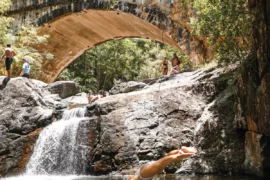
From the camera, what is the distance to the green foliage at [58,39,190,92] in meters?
22.9

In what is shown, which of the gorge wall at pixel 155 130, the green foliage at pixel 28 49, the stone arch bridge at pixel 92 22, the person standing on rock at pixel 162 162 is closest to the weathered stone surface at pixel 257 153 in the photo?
the gorge wall at pixel 155 130

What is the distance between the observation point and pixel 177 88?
8.64m

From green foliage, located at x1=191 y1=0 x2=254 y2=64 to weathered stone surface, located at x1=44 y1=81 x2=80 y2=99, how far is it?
605 cm

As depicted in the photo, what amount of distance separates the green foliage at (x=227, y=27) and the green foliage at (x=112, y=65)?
14.3 m

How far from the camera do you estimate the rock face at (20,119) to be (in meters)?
9.29

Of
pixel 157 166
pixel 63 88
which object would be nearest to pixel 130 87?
pixel 63 88

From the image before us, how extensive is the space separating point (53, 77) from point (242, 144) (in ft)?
42.1

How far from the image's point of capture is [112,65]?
23031 mm

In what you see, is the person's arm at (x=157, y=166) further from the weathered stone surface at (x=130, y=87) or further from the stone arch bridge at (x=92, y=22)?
the stone arch bridge at (x=92, y=22)

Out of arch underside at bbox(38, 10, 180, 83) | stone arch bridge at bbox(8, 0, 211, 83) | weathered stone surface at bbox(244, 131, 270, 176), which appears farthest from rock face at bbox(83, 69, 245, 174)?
arch underside at bbox(38, 10, 180, 83)

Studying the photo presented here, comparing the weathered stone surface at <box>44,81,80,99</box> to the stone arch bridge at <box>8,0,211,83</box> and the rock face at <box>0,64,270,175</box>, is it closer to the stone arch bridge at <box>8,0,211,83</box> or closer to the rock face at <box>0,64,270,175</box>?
the rock face at <box>0,64,270,175</box>

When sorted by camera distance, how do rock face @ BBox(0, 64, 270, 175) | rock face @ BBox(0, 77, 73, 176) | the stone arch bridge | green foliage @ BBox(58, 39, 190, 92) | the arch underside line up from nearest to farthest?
rock face @ BBox(0, 64, 270, 175) → rock face @ BBox(0, 77, 73, 176) → the stone arch bridge → the arch underside → green foliage @ BBox(58, 39, 190, 92)

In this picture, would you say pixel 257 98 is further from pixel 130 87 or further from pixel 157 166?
pixel 130 87

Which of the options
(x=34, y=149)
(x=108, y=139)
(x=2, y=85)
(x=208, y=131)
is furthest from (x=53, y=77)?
(x=208, y=131)
